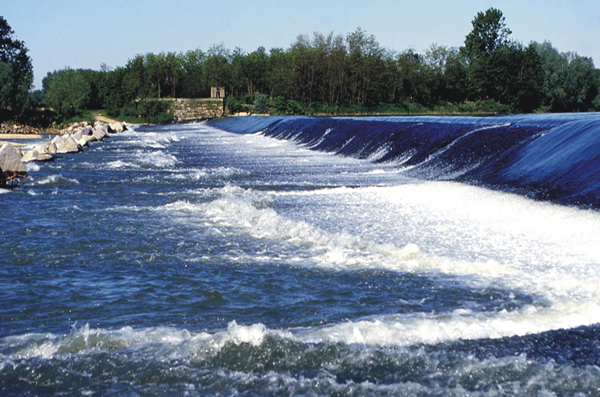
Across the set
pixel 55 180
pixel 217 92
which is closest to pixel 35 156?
pixel 55 180

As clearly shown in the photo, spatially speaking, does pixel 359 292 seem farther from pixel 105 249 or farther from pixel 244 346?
pixel 105 249

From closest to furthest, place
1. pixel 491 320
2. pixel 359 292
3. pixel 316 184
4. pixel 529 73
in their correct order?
pixel 491 320 < pixel 359 292 < pixel 316 184 < pixel 529 73

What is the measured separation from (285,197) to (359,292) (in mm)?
7007

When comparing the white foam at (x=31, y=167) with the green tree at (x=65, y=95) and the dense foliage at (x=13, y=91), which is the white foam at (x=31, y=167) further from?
the green tree at (x=65, y=95)

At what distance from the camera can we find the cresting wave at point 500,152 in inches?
493

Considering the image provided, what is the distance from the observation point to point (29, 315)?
18.9ft

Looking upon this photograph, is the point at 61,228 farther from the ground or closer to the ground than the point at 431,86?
closer to the ground

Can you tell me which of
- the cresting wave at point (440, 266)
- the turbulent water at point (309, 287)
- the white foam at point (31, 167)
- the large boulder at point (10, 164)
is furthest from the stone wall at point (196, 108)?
the cresting wave at point (440, 266)

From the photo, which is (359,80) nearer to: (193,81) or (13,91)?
(193,81)

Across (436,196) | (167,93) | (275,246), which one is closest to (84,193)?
(275,246)

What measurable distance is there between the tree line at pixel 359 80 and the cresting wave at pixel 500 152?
52726 millimetres

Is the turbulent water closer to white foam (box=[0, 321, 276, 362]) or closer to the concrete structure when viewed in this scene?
white foam (box=[0, 321, 276, 362])

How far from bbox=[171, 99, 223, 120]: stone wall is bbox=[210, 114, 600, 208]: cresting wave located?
65.3 meters

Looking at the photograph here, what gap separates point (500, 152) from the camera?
17422 mm
